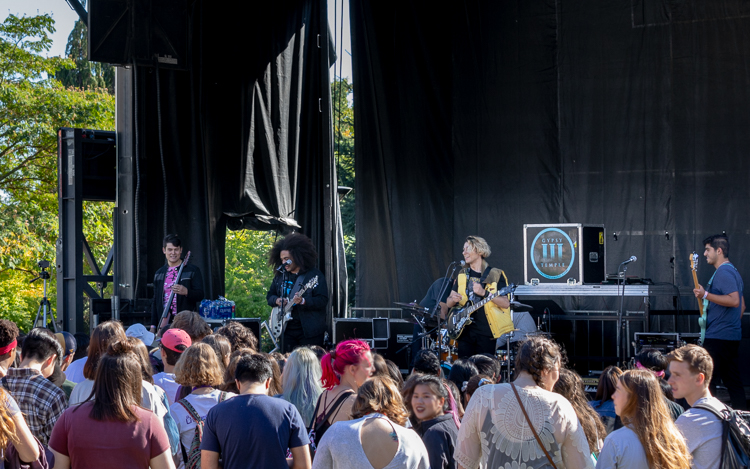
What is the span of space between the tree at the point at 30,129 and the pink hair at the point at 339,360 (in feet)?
41.2

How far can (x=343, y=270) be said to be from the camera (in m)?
10.5

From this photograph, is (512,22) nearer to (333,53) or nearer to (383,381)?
(333,53)

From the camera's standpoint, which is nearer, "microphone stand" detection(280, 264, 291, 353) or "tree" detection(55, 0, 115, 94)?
"microphone stand" detection(280, 264, 291, 353)

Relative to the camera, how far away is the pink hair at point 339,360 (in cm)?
388

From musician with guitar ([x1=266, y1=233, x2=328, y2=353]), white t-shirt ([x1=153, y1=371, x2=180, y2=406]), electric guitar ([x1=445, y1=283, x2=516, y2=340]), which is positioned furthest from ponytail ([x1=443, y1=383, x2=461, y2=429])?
musician with guitar ([x1=266, y1=233, x2=328, y2=353])

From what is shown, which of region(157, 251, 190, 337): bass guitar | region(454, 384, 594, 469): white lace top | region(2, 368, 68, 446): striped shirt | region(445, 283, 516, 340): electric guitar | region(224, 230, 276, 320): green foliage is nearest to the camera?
region(454, 384, 594, 469): white lace top

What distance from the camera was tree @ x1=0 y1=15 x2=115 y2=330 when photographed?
14.9 metres

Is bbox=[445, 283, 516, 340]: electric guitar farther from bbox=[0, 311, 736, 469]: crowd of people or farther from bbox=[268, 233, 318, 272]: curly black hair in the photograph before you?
bbox=[0, 311, 736, 469]: crowd of people

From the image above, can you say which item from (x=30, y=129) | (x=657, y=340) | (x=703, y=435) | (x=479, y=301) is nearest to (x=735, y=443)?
(x=703, y=435)

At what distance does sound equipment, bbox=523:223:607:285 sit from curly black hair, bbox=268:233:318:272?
2.51 meters

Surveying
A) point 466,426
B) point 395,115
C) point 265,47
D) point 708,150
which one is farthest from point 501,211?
point 466,426

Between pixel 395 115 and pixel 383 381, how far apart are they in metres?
8.01

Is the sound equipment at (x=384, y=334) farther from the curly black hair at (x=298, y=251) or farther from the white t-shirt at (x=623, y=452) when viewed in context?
the white t-shirt at (x=623, y=452)

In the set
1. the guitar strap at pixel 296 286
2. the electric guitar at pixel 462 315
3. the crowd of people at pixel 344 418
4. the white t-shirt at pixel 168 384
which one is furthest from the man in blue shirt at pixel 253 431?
the guitar strap at pixel 296 286
